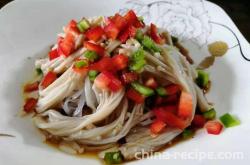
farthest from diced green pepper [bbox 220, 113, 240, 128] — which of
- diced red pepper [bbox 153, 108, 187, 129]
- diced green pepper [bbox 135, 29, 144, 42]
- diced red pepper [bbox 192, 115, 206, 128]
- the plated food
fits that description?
diced green pepper [bbox 135, 29, 144, 42]

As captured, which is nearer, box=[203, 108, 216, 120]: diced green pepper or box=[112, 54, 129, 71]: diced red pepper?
box=[112, 54, 129, 71]: diced red pepper

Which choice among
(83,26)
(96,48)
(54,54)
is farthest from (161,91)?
(54,54)

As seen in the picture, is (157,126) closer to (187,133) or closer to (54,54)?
(187,133)

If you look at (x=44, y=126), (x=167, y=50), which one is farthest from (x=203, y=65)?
(x=44, y=126)

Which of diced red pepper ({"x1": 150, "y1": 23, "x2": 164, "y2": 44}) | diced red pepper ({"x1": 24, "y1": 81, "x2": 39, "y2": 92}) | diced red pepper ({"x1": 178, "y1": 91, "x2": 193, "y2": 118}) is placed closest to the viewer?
diced red pepper ({"x1": 178, "y1": 91, "x2": 193, "y2": 118})

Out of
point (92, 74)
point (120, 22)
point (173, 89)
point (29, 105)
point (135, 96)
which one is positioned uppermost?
point (120, 22)

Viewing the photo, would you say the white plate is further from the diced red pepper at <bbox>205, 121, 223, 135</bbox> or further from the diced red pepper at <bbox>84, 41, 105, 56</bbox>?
the diced red pepper at <bbox>84, 41, 105, 56</bbox>

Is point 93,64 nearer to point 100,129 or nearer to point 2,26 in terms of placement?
point 100,129
